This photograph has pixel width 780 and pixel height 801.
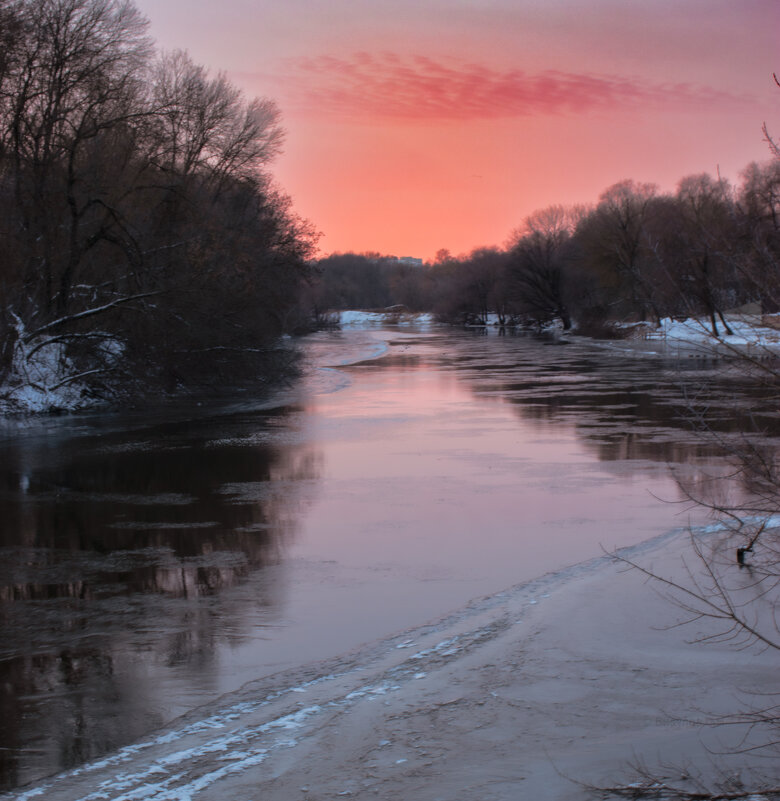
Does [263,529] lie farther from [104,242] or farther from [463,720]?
[104,242]

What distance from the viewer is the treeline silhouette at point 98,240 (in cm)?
2336

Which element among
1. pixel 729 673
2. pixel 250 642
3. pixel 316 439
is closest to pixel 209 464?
pixel 316 439

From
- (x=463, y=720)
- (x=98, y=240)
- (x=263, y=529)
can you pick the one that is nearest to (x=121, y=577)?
(x=263, y=529)

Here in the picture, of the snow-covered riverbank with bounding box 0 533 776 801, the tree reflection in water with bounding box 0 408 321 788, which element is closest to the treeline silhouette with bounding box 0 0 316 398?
the tree reflection in water with bounding box 0 408 321 788

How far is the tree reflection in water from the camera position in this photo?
5426 millimetres

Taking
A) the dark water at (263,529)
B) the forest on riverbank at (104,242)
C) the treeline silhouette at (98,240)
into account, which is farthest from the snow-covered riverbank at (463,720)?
the treeline silhouette at (98,240)

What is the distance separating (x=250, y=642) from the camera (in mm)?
6641

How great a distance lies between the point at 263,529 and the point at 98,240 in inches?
746

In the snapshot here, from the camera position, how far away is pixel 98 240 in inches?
1037

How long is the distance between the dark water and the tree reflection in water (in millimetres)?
28

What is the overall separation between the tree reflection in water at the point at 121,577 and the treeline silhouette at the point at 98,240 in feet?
25.7

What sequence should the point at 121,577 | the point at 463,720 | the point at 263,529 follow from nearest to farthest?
the point at 463,720, the point at 121,577, the point at 263,529

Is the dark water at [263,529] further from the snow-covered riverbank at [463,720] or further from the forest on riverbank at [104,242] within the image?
the forest on riverbank at [104,242]

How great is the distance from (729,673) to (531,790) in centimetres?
217
